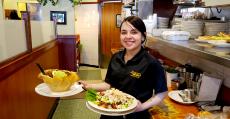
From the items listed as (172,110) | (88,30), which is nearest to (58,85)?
(172,110)

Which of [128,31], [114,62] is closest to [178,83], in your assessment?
[114,62]

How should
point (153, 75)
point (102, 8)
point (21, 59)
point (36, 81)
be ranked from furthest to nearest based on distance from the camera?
1. point (102, 8)
2. point (36, 81)
3. point (21, 59)
4. point (153, 75)

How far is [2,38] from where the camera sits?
1931 millimetres

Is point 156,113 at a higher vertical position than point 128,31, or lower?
lower

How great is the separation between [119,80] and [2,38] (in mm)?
1072

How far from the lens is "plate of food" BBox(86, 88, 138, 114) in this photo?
1294 millimetres

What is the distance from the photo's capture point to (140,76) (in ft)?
4.85

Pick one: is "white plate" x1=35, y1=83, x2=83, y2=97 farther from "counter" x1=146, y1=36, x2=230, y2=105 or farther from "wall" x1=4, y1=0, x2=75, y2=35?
"wall" x1=4, y1=0, x2=75, y2=35

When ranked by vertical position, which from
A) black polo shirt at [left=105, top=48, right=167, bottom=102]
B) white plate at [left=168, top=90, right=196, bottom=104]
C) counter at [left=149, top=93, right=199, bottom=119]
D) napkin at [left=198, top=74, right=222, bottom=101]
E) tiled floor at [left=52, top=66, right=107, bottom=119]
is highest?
black polo shirt at [left=105, top=48, right=167, bottom=102]

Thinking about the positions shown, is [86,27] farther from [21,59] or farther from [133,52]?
[133,52]

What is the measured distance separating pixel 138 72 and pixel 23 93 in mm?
1403

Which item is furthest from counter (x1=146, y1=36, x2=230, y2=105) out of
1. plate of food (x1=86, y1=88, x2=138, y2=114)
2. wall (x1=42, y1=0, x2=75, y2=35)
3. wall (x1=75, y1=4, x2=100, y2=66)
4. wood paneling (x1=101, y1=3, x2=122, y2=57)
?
wall (x1=75, y1=4, x2=100, y2=66)

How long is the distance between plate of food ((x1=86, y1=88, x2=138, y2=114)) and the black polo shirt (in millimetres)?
124

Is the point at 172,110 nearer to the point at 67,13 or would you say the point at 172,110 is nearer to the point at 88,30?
the point at 67,13
